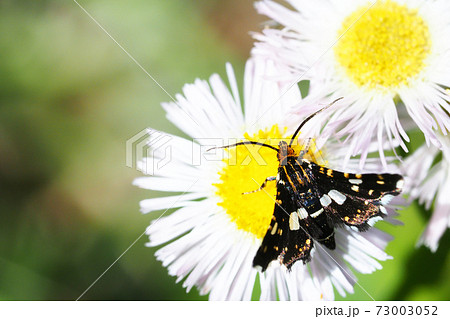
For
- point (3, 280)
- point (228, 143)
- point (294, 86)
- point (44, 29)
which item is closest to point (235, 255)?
point (228, 143)

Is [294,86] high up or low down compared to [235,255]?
up

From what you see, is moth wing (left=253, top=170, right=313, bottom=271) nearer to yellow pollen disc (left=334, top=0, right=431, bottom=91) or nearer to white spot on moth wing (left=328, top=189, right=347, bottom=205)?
white spot on moth wing (left=328, top=189, right=347, bottom=205)

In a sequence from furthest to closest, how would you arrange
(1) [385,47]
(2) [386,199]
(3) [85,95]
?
(3) [85,95] < (1) [385,47] < (2) [386,199]

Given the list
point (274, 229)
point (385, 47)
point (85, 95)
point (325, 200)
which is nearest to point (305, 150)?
point (325, 200)

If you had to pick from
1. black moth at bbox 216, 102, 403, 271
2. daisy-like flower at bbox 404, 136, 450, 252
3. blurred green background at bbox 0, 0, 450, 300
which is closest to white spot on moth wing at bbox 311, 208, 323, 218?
black moth at bbox 216, 102, 403, 271

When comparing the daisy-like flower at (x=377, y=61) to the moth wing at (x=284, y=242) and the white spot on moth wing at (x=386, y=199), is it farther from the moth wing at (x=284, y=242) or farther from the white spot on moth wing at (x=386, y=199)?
the moth wing at (x=284, y=242)

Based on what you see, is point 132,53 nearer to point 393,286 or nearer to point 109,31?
point 109,31

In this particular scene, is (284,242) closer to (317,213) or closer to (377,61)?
(317,213)
